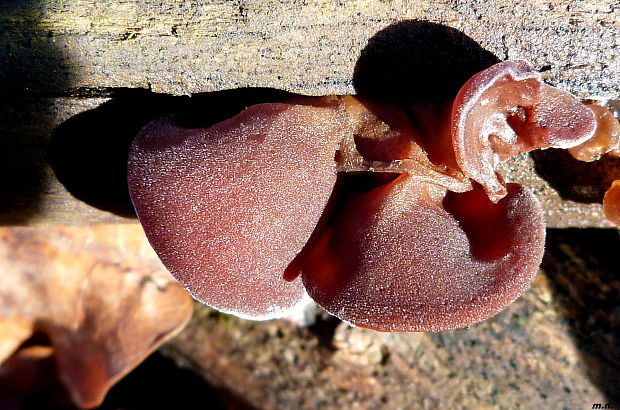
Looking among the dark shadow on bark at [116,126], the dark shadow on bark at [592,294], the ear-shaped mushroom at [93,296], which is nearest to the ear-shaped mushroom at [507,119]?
the dark shadow on bark at [116,126]

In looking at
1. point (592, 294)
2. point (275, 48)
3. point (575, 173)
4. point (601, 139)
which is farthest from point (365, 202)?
point (592, 294)

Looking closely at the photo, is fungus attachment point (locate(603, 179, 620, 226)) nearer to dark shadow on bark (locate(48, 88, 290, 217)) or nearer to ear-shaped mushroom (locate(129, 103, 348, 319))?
ear-shaped mushroom (locate(129, 103, 348, 319))

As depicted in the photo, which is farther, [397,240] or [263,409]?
[263,409]

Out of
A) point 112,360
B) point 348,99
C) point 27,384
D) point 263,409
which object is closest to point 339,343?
point 263,409

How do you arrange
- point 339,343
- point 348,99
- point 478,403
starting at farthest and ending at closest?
point 339,343 → point 478,403 → point 348,99

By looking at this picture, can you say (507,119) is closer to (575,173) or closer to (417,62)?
(417,62)

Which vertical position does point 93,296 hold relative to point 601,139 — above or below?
below

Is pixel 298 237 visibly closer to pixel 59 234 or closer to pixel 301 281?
pixel 301 281
